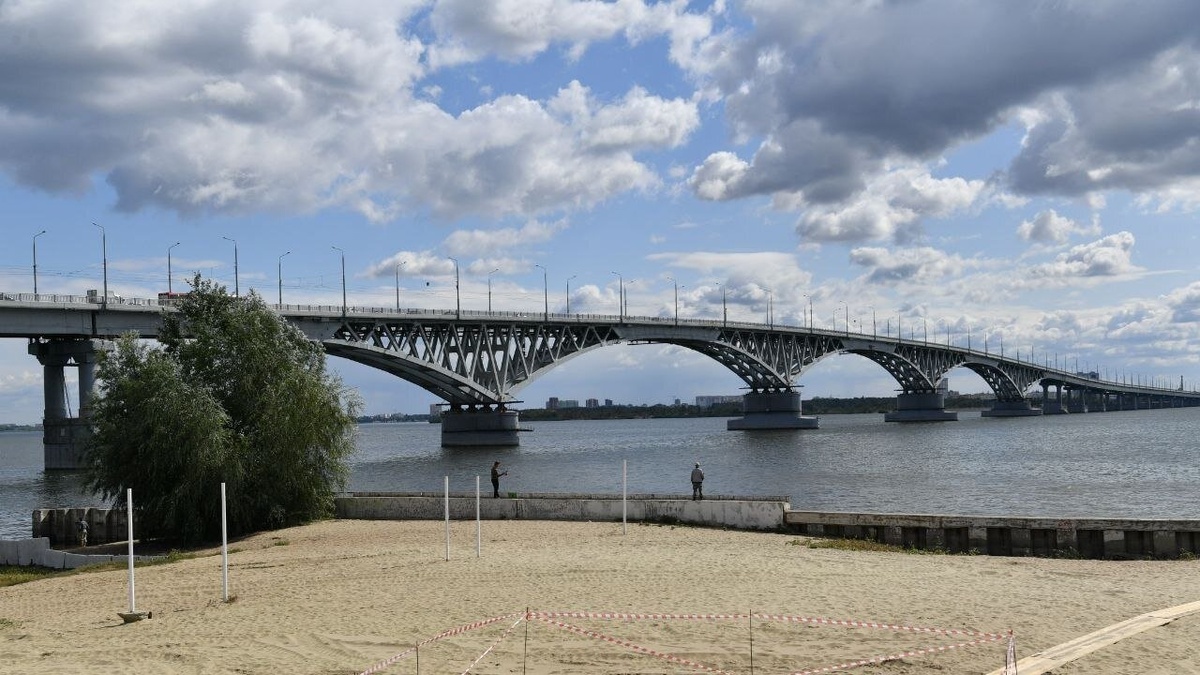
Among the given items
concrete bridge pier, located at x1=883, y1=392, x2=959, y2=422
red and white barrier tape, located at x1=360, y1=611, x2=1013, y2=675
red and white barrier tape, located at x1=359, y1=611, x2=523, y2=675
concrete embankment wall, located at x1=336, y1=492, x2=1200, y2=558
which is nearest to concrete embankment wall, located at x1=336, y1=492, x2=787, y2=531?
concrete embankment wall, located at x1=336, y1=492, x2=1200, y2=558

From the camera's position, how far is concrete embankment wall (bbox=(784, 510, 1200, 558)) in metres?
24.0

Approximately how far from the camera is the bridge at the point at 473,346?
72750 millimetres

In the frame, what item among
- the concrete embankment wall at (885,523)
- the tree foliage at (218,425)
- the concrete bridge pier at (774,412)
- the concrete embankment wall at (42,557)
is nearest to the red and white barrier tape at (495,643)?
the concrete embankment wall at (885,523)

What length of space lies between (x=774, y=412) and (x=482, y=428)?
5559cm

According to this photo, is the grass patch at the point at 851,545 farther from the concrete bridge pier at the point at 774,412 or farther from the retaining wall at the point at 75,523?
the concrete bridge pier at the point at 774,412

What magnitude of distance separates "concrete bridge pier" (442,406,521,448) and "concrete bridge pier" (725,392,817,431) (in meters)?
50.9

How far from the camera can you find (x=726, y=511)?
1144 inches

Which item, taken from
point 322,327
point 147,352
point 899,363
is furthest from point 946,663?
point 899,363

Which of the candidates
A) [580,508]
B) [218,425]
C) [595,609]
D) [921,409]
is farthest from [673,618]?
[921,409]

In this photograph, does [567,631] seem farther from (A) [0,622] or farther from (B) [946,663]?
(A) [0,622]

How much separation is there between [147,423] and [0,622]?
13.7 meters

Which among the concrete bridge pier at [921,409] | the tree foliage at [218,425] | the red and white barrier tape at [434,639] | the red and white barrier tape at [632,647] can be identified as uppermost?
the tree foliage at [218,425]

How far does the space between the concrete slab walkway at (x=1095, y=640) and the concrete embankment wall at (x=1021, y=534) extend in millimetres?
8269

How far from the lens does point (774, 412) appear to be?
145 metres
